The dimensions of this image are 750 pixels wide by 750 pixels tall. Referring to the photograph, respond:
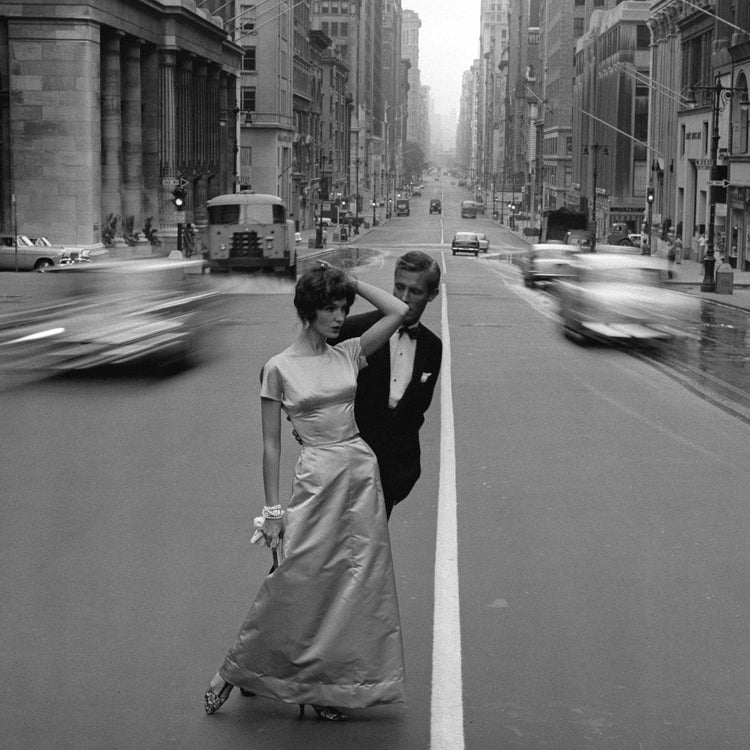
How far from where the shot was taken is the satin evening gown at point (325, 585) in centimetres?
613

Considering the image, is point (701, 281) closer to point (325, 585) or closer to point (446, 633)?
point (446, 633)

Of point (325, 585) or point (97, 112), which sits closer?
point (325, 585)

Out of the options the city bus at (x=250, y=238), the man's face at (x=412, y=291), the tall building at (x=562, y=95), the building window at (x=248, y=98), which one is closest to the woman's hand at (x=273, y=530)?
the man's face at (x=412, y=291)

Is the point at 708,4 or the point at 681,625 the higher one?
the point at 708,4

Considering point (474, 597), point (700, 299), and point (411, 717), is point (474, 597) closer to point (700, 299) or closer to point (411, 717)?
point (411, 717)

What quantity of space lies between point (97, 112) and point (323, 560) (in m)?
57.0

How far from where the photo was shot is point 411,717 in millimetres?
6473

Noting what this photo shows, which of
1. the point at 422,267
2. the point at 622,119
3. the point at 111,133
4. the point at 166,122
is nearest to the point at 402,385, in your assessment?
the point at 422,267

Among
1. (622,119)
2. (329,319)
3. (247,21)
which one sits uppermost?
(247,21)

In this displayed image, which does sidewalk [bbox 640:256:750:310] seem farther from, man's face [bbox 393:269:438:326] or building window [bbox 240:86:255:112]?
building window [bbox 240:86:255:112]

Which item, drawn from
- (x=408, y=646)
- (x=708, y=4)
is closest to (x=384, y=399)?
(x=408, y=646)

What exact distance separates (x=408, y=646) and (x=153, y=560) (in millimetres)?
2411

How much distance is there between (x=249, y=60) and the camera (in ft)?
349

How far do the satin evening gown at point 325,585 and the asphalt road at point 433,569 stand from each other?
0.89ft
